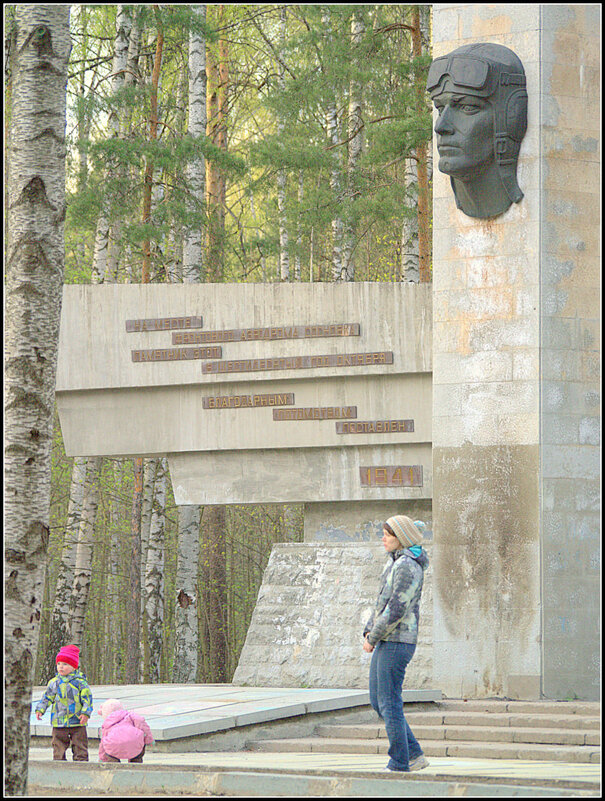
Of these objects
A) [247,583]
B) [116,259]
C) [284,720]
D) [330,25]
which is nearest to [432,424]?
[284,720]

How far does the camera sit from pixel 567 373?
406 inches

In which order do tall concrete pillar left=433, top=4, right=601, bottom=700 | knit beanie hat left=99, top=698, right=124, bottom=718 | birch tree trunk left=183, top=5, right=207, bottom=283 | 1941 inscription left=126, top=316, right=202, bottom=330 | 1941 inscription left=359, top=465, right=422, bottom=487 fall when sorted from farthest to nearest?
birch tree trunk left=183, top=5, right=207, bottom=283, 1941 inscription left=126, top=316, right=202, bottom=330, 1941 inscription left=359, top=465, right=422, bottom=487, tall concrete pillar left=433, top=4, right=601, bottom=700, knit beanie hat left=99, top=698, right=124, bottom=718

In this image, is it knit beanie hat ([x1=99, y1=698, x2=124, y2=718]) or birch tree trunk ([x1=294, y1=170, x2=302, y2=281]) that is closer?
knit beanie hat ([x1=99, y1=698, x2=124, y2=718])

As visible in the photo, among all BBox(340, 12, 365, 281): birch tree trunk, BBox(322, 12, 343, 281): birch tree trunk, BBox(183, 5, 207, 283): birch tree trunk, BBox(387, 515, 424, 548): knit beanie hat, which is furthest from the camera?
BBox(322, 12, 343, 281): birch tree trunk

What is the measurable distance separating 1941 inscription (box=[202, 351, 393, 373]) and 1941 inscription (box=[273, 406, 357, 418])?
0.42m

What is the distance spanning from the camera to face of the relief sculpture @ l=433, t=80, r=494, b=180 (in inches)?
412

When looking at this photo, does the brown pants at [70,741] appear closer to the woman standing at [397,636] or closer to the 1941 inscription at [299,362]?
the woman standing at [397,636]

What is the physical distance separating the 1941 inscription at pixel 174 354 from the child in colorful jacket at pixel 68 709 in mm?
5002

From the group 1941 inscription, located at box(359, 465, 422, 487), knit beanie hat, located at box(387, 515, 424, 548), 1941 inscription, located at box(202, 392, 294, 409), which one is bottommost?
knit beanie hat, located at box(387, 515, 424, 548)

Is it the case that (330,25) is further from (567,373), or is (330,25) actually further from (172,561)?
(172,561)

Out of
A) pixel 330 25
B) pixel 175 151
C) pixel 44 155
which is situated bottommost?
pixel 44 155

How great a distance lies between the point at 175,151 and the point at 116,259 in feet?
8.93

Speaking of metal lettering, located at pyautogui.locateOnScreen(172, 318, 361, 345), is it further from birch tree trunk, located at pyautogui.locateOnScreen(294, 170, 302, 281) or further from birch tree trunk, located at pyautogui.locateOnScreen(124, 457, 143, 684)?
birch tree trunk, located at pyautogui.locateOnScreen(294, 170, 302, 281)

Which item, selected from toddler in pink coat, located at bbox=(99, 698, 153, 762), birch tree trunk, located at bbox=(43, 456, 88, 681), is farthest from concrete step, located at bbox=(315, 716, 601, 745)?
birch tree trunk, located at bbox=(43, 456, 88, 681)
